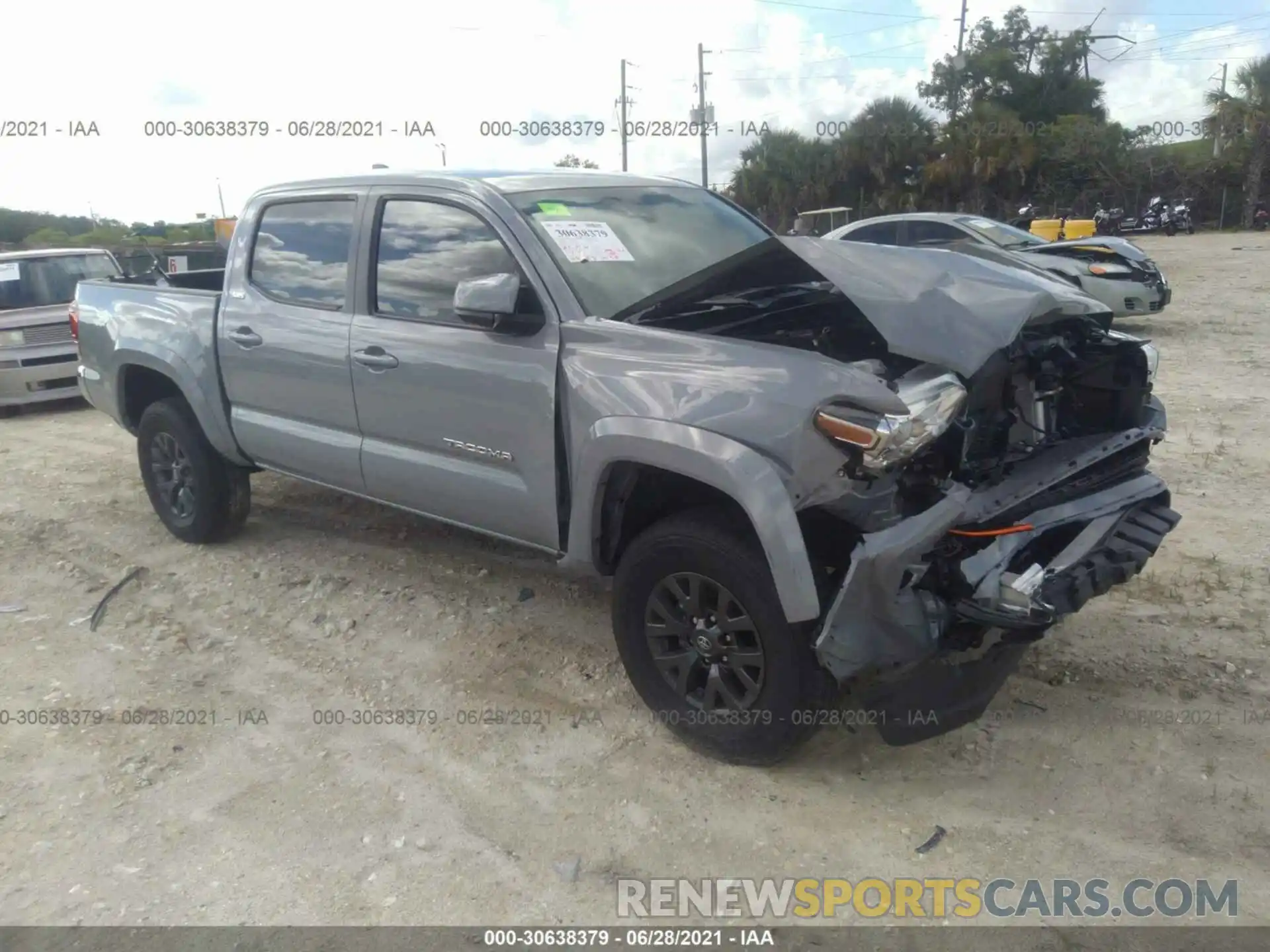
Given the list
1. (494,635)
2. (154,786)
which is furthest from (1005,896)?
(154,786)

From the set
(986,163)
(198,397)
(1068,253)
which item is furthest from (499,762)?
(986,163)

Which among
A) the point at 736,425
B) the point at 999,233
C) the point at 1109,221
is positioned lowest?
the point at 736,425

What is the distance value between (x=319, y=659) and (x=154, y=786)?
98cm

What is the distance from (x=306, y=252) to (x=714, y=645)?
280 cm

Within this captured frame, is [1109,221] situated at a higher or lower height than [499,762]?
higher

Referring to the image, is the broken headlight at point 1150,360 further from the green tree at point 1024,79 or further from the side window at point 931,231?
the green tree at point 1024,79

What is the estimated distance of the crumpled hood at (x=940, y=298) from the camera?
9.66ft

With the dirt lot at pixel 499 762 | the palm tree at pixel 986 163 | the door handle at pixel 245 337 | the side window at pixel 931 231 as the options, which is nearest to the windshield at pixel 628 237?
the dirt lot at pixel 499 762

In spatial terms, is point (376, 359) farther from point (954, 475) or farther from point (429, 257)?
point (954, 475)

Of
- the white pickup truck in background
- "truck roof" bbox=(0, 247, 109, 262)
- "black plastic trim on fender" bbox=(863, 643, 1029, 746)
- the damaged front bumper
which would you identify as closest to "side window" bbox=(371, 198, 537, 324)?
the damaged front bumper

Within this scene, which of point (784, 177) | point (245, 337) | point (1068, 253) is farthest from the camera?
point (784, 177)

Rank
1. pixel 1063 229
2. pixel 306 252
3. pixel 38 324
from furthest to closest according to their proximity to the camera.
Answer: pixel 1063 229 < pixel 38 324 < pixel 306 252

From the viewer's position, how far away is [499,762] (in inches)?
138

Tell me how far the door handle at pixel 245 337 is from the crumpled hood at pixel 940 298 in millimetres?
2744
